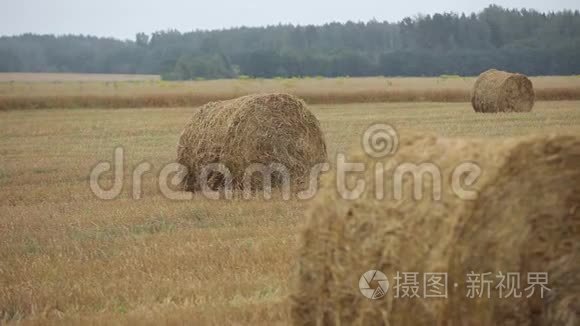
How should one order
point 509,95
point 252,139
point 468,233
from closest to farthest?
point 468,233, point 252,139, point 509,95

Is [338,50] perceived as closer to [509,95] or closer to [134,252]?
[509,95]

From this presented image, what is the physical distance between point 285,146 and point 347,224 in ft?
22.8

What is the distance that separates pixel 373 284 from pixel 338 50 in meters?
79.9

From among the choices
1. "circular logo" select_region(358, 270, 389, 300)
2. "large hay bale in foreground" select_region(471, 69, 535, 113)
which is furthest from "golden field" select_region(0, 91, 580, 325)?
"large hay bale in foreground" select_region(471, 69, 535, 113)

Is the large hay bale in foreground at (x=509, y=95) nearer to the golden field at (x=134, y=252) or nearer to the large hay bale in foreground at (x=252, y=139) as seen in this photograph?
the golden field at (x=134, y=252)

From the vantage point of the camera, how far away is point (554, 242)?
4395mm

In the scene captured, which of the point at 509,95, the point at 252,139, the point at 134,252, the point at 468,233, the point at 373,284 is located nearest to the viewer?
the point at 468,233

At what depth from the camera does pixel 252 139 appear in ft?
37.6

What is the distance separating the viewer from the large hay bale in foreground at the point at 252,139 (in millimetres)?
11391

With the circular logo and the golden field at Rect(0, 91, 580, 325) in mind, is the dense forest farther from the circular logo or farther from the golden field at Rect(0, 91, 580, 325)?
the circular logo

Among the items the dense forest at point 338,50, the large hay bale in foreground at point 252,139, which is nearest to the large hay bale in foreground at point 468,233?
the large hay bale in foreground at point 252,139

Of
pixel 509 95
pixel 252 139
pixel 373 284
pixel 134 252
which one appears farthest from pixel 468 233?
pixel 509 95

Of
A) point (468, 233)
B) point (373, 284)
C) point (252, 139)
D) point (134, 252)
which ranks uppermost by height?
point (468, 233)

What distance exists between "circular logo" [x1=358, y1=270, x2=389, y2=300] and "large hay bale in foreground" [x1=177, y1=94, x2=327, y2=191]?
22.2 ft
